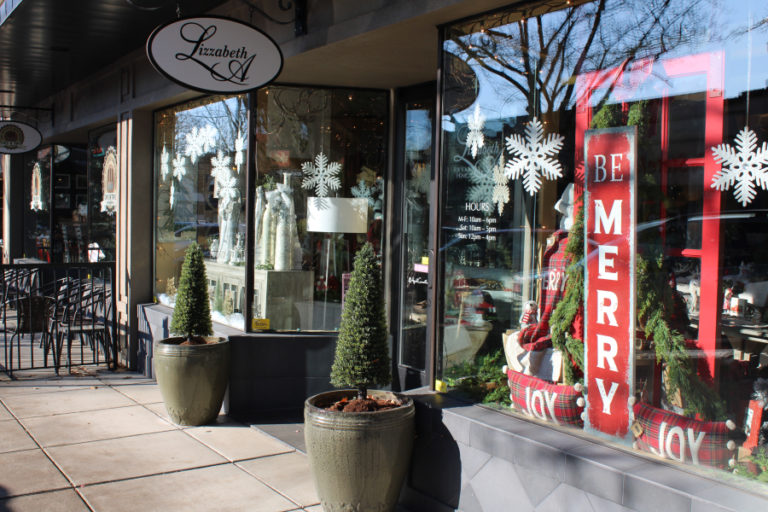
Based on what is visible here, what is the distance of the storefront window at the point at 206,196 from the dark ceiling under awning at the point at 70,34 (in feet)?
3.08

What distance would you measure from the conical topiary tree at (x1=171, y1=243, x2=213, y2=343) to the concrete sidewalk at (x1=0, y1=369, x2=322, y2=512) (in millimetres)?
824

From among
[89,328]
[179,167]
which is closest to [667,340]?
[179,167]

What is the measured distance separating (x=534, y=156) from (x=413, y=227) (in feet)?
7.60

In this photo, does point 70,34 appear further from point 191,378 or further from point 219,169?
point 191,378

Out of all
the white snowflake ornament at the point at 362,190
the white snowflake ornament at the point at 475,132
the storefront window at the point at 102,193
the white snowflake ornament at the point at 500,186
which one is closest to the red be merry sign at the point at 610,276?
the white snowflake ornament at the point at 500,186

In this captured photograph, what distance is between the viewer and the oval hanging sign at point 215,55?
205 inches

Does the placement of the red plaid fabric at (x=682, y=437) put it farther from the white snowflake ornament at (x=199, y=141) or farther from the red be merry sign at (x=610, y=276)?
the white snowflake ornament at (x=199, y=141)

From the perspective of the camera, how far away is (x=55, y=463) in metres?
5.03

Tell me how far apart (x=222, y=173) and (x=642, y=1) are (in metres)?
4.67

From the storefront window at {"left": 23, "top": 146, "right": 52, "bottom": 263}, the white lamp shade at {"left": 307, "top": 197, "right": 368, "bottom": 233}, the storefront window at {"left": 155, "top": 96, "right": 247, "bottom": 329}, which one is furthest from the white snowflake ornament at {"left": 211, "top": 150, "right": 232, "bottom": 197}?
the storefront window at {"left": 23, "top": 146, "right": 52, "bottom": 263}

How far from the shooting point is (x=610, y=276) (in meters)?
3.70

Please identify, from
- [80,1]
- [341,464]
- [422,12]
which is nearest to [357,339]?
[341,464]

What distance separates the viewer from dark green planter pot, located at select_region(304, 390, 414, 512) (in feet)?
12.9

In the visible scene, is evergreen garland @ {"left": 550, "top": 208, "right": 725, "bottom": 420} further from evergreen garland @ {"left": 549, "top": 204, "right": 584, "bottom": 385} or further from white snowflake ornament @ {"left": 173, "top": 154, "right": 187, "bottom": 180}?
white snowflake ornament @ {"left": 173, "top": 154, "right": 187, "bottom": 180}
